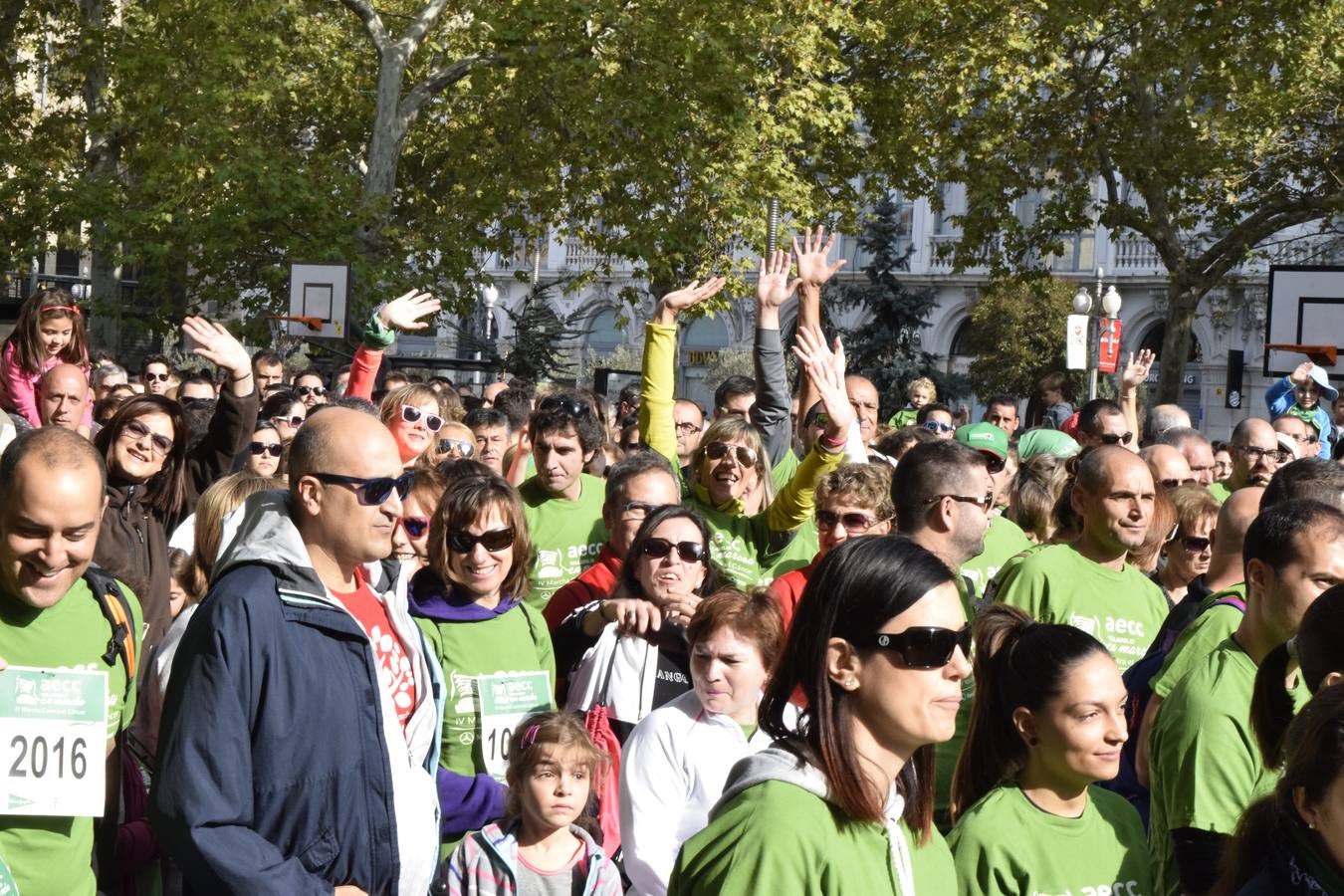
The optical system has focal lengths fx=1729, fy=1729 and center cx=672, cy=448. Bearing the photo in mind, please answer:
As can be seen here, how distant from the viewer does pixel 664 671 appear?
5133 millimetres

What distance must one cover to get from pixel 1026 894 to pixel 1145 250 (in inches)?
1725

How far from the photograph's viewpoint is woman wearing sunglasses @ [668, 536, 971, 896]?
2.51 meters

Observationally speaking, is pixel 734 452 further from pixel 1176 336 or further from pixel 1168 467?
pixel 1176 336

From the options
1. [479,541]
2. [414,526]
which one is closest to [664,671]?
[479,541]

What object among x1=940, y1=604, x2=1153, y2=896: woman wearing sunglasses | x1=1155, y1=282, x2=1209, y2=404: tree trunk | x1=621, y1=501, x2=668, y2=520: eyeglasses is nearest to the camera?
x1=940, y1=604, x2=1153, y2=896: woman wearing sunglasses

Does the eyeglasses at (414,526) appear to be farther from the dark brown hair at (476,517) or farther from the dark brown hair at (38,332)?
the dark brown hair at (38,332)

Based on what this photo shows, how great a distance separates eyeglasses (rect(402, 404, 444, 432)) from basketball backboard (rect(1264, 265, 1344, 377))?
888cm

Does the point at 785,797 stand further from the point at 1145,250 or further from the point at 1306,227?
the point at 1145,250

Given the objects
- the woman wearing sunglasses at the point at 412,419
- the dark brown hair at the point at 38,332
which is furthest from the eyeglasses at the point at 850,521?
the dark brown hair at the point at 38,332

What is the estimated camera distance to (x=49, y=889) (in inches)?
154

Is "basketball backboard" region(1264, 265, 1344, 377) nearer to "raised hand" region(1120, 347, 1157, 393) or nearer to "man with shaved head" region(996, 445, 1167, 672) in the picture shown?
"raised hand" region(1120, 347, 1157, 393)

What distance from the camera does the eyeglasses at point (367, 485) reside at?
3.55 metres

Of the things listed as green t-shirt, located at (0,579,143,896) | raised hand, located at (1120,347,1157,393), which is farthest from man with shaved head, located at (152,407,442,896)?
raised hand, located at (1120,347,1157,393)

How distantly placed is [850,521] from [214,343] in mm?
2508
